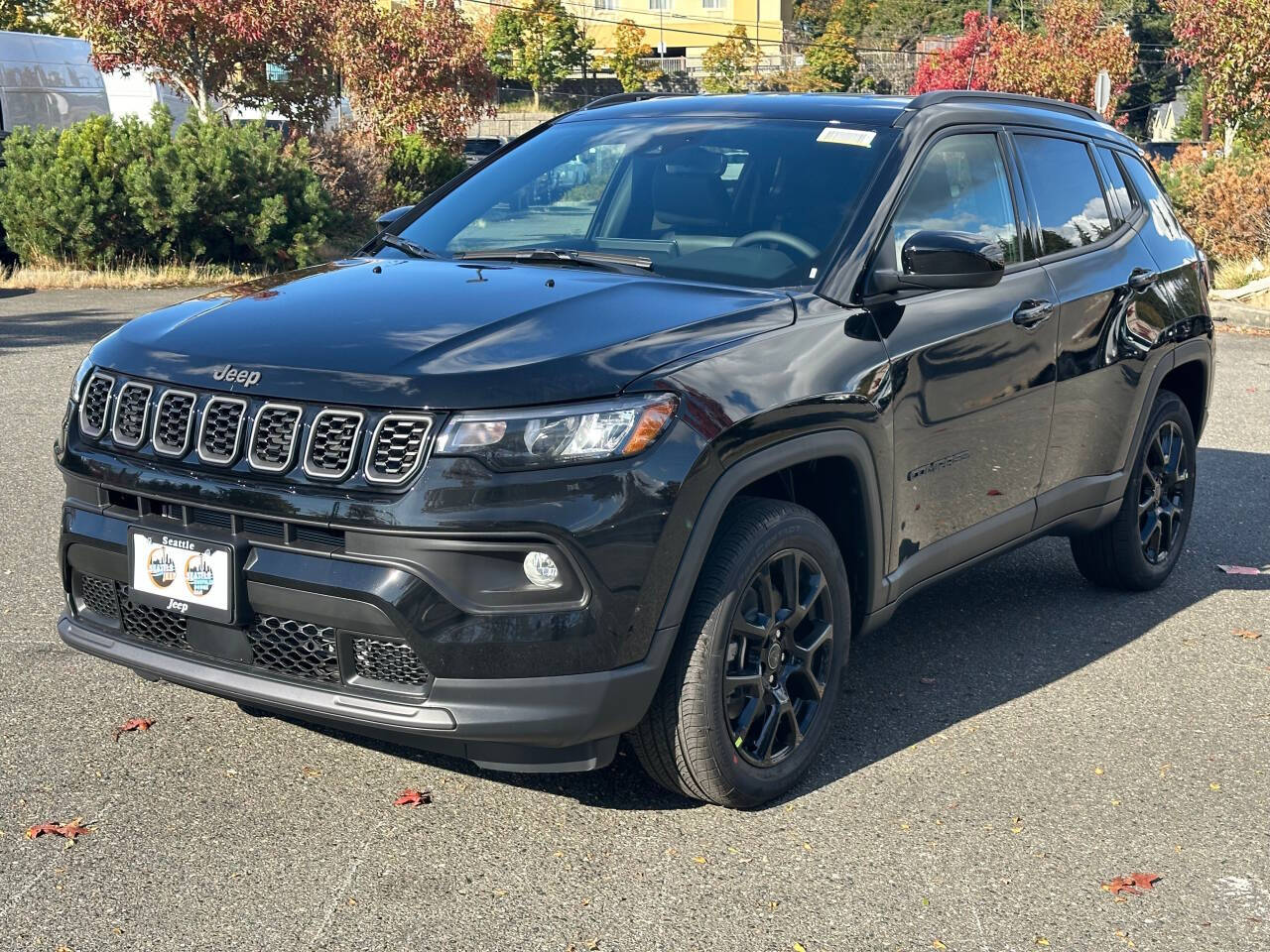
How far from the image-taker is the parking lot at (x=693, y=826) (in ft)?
11.3

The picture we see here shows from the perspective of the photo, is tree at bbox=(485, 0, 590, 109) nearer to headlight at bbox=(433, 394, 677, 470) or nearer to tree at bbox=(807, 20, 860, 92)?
tree at bbox=(807, 20, 860, 92)

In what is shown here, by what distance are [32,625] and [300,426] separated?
2414 millimetres

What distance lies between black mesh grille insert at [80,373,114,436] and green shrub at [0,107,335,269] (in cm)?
1333

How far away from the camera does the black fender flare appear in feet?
11.8

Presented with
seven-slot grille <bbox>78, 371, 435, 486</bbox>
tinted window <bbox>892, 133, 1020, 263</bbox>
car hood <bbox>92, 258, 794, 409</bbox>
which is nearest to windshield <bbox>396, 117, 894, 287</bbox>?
tinted window <bbox>892, 133, 1020, 263</bbox>

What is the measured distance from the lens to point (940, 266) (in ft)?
14.2

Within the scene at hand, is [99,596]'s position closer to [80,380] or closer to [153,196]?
[80,380]

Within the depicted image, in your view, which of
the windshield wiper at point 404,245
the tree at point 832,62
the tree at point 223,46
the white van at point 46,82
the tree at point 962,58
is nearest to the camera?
the windshield wiper at point 404,245

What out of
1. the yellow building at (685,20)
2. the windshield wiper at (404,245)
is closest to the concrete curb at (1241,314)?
the windshield wiper at (404,245)

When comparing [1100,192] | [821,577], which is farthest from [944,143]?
[821,577]

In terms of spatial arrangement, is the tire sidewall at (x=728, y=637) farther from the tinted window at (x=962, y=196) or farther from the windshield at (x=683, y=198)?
the tinted window at (x=962, y=196)

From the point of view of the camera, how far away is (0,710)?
456cm

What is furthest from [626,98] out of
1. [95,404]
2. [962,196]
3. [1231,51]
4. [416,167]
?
[416,167]

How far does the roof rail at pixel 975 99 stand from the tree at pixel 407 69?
2200 centimetres
